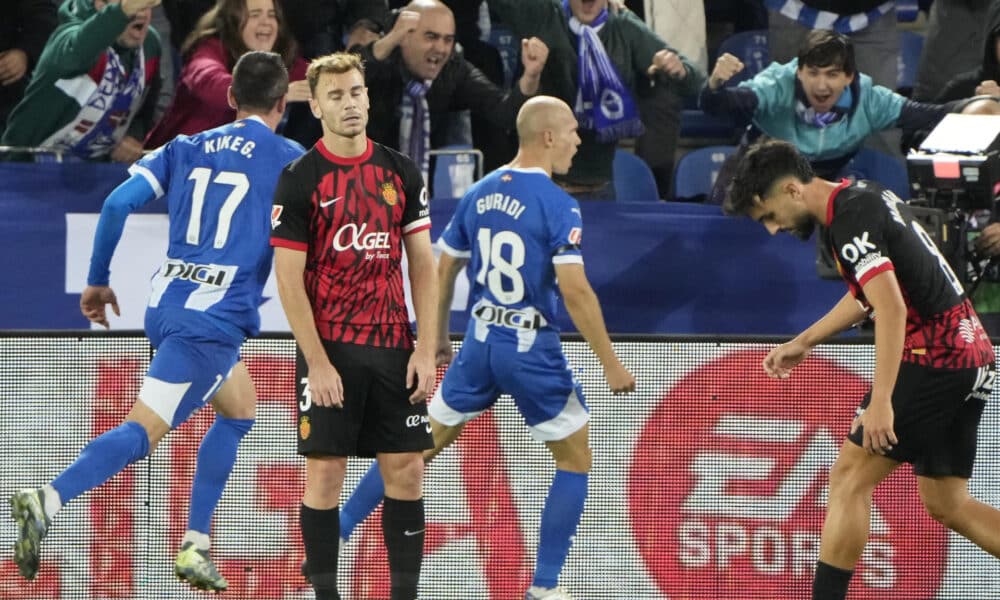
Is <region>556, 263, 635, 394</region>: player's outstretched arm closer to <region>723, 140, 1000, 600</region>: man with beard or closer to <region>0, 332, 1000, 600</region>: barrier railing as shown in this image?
<region>0, 332, 1000, 600</region>: barrier railing

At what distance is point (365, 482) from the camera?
687cm

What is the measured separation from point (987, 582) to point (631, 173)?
286cm

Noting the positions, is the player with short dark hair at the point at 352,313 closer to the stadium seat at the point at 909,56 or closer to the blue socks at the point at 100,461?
the blue socks at the point at 100,461

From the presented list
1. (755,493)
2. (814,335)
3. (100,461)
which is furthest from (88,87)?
(814,335)

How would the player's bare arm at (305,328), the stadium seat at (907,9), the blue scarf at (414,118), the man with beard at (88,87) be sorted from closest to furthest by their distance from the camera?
the player's bare arm at (305,328) → the man with beard at (88,87) → the blue scarf at (414,118) → the stadium seat at (907,9)

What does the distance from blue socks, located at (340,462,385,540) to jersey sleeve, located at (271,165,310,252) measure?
1321 mm

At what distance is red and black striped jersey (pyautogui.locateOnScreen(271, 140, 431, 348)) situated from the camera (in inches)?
234

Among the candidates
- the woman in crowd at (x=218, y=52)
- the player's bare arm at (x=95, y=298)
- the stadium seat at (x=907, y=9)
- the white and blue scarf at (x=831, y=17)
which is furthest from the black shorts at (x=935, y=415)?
the stadium seat at (x=907, y=9)

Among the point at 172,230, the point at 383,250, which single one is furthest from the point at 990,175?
the point at 172,230

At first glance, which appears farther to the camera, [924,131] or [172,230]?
[924,131]

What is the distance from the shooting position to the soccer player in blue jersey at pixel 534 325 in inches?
267

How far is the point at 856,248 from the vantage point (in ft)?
19.1

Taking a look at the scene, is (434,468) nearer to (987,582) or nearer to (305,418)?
(305,418)

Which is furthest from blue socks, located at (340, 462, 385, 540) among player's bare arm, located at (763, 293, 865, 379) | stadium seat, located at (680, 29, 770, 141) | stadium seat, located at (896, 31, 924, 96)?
stadium seat, located at (896, 31, 924, 96)
